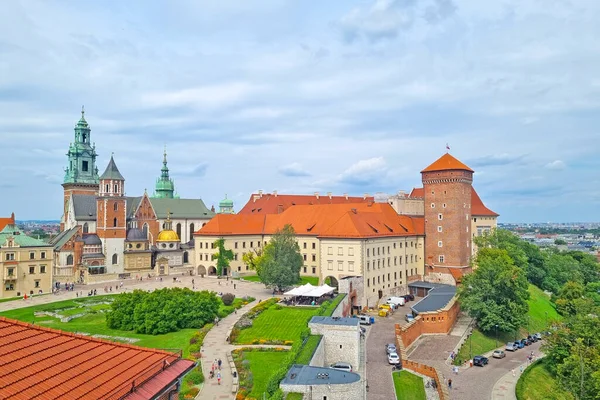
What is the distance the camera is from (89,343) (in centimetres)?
1401

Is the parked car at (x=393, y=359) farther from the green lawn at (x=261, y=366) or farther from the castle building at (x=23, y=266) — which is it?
the castle building at (x=23, y=266)

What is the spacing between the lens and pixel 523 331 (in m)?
58.5

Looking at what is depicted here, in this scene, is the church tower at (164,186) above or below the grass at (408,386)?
above

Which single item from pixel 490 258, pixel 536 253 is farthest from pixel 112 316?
pixel 536 253

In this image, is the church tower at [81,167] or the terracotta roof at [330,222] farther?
the church tower at [81,167]

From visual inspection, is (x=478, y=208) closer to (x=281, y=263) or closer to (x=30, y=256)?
(x=281, y=263)

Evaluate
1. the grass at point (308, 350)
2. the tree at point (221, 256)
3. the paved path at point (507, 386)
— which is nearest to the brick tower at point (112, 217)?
the tree at point (221, 256)

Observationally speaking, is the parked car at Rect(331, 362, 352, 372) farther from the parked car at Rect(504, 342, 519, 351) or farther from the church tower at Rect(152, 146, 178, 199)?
the church tower at Rect(152, 146, 178, 199)

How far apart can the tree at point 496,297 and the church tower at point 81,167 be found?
77597 millimetres

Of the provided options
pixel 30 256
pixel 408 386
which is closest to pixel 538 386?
pixel 408 386

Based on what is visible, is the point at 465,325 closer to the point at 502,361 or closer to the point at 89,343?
the point at 502,361

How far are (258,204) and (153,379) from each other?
82.6 metres

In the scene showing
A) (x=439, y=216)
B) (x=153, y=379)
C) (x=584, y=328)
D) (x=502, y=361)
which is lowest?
(x=502, y=361)

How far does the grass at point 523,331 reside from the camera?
49.6 metres
